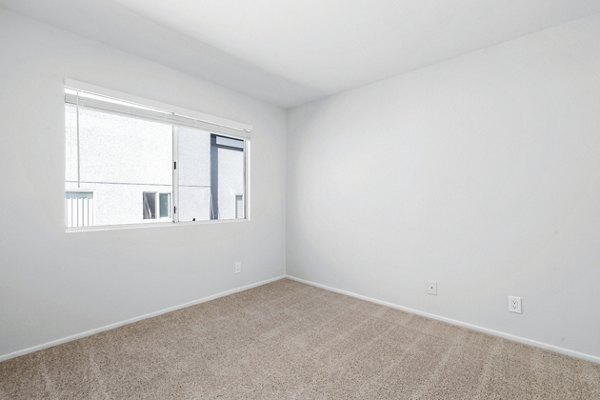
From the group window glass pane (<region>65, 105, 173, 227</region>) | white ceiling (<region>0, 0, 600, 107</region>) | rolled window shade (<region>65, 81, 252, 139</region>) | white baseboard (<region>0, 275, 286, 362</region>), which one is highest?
white ceiling (<region>0, 0, 600, 107</region>)

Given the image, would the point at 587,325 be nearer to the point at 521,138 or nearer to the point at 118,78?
the point at 521,138

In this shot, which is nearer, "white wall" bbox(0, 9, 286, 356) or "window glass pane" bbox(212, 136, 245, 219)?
"white wall" bbox(0, 9, 286, 356)

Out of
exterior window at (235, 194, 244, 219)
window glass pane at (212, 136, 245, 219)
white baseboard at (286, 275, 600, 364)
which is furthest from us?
exterior window at (235, 194, 244, 219)

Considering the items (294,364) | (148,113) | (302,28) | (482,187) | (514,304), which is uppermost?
(302,28)

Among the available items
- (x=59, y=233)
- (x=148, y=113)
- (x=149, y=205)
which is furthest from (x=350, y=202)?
(x=59, y=233)

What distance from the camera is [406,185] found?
112 inches

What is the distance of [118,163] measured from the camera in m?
2.54

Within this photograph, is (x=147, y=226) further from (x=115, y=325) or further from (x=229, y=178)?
(x=229, y=178)

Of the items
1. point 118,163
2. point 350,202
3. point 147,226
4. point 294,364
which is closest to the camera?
point 294,364

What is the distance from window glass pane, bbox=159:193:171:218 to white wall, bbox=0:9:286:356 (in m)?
0.19

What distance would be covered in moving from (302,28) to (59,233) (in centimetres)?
243

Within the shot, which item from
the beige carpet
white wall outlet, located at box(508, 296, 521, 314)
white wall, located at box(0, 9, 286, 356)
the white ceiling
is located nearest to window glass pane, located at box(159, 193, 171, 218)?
white wall, located at box(0, 9, 286, 356)

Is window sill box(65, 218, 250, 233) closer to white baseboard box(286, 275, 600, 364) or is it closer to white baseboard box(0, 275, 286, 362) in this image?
white baseboard box(0, 275, 286, 362)

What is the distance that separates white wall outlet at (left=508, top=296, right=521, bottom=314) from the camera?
7.30 ft
